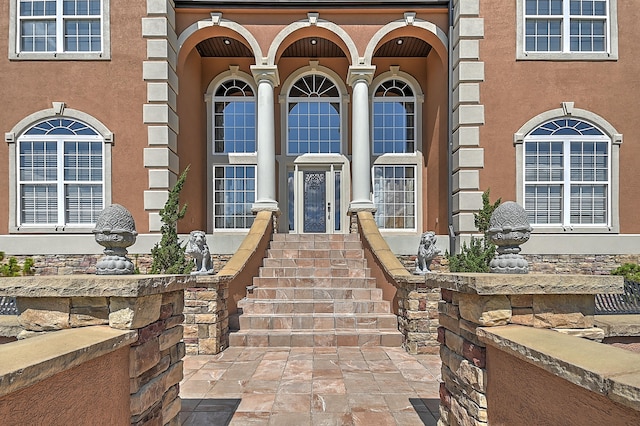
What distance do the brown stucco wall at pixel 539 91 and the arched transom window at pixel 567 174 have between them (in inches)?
14.6

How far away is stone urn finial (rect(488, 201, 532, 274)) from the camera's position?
11.0 feet

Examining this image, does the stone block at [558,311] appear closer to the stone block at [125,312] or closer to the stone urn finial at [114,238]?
the stone block at [125,312]

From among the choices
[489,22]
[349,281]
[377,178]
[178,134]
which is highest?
[489,22]

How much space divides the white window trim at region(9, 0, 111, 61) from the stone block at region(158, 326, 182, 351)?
903cm

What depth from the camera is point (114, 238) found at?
3.40 metres

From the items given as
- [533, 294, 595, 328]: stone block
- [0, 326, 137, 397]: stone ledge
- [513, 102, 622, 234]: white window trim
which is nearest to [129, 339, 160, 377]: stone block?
[0, 326, 137, 397]: stone ledge

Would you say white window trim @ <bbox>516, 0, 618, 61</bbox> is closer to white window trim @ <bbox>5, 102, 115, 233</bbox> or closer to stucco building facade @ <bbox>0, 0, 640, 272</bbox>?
stucco building facade @ <bbox>0, 0, 640, 272</bbox>

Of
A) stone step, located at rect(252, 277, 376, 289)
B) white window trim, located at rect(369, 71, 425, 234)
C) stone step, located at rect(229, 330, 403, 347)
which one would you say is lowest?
stone step, located at rect(229, 330, 403, 347)

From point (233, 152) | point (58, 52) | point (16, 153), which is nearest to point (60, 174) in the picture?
point (16, 153)

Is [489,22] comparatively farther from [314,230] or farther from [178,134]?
[178,134]

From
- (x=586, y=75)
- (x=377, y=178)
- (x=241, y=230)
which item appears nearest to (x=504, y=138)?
(x=586, y=75)

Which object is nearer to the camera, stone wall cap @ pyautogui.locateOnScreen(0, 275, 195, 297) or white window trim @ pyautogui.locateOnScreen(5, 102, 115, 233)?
stone wall cap @ pyautogui.locateOnScreen(0, 275, 195, 297)

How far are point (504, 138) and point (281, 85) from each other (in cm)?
665

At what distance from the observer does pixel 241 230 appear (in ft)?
41.5
